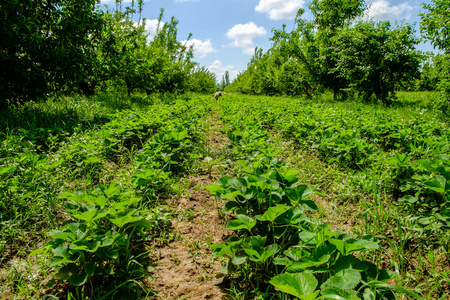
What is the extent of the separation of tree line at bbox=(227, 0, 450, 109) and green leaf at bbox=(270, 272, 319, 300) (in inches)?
296

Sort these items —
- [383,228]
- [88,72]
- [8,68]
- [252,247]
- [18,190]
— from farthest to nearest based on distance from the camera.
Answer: [88,72] → [8,68] → [18,190] → [383,228] → [252,247]

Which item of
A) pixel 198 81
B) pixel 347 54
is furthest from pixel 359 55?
pixel 198 81

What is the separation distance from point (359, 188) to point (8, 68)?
22.0 feet

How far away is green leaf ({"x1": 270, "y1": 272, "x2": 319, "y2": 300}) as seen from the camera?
98cm

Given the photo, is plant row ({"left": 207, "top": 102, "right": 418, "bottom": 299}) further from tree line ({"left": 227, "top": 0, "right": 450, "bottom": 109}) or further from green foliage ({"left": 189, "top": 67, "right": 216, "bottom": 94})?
green foliage ({"left": 189, "top": 67, "right": 216, "bottom": 94})

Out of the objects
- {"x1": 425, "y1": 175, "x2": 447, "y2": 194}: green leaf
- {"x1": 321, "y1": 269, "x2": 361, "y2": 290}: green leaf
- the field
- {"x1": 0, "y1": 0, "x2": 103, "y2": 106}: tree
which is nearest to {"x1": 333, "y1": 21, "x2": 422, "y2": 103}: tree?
the field

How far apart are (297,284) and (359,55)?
11.9 m

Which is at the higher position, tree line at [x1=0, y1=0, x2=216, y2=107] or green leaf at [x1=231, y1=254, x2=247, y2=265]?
tree line at [x1=0, y1=0, x2=216, y2=107]

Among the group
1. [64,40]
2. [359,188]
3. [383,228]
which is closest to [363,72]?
[359,188]

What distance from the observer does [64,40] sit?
17.8 feet

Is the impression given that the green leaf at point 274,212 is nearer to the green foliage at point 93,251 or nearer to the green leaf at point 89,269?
the green foliage at point 93,251

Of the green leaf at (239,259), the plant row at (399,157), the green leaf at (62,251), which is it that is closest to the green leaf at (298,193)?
the green leaf at (239,259)

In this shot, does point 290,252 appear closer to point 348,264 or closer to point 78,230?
point 348,264

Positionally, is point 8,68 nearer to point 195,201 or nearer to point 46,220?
point 46,220
